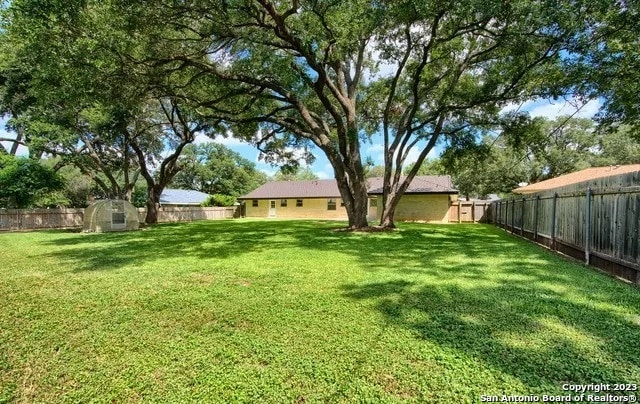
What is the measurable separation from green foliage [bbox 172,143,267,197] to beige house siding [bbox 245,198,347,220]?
46.0 ft

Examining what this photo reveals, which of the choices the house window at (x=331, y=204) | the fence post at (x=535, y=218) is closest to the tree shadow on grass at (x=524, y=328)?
the fence post at (x=535, y=218)

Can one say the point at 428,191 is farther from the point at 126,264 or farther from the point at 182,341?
the point at 182,341

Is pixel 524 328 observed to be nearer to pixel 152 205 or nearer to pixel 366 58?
pixel 366 58

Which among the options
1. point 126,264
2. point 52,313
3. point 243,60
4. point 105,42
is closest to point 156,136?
point 243,60

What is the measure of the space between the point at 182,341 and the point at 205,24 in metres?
8.87

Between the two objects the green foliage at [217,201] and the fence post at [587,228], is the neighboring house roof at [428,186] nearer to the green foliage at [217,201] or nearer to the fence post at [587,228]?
the green foliage at [217,201]

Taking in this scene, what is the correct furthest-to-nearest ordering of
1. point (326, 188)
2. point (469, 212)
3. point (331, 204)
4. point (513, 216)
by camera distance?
1. point (326, 188)
2. point (331, 204)
3. point (469, 212)
4. point (513, 216)

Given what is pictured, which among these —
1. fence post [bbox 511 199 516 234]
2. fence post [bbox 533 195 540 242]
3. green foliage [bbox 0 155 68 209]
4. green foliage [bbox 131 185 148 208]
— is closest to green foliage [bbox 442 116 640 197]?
fence post [bbox 511 199 516 234]

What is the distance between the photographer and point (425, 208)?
2267cm

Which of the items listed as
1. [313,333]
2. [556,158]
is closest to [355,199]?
[313,333]

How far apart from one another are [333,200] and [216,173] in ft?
71.8

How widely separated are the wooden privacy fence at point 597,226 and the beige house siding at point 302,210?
18094 millimetres

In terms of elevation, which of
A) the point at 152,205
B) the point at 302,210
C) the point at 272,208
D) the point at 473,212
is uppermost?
the point at 152,205

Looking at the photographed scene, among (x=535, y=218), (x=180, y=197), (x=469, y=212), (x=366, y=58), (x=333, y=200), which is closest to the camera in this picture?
(x=535, y=218)
